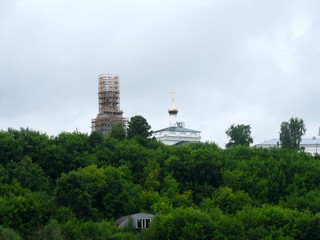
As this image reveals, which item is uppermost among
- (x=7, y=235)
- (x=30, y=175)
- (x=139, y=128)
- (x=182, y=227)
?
(x=139, y=128)

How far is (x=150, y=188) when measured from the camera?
64250 millimetres

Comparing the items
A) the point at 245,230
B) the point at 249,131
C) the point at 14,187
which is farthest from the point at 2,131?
the point at 249,131

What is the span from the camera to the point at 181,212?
54.1m

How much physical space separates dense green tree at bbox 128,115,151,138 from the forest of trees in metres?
0.98

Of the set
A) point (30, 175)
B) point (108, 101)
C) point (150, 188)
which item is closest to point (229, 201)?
point (150, 188)

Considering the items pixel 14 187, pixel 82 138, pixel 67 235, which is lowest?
pixel 67 235

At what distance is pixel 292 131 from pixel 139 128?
71.9ft

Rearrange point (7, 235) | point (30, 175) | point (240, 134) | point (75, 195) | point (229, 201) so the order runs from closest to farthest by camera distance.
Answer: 1. point (7, 235)
2. point (75, 195)
3. point (30, 175)
4. point (229, 201)
5. point (240, 134)

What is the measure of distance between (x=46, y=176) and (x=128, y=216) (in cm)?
913

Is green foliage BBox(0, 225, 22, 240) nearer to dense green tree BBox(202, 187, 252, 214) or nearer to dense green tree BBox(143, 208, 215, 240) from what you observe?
dense green tree BBox(143, 208, 215, 240)

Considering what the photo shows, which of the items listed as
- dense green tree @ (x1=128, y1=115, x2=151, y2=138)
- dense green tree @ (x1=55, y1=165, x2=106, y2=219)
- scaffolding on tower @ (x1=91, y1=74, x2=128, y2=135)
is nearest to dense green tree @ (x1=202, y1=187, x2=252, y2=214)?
dense green tree @ (x1=55, y1=165, x2=106, y2=219)

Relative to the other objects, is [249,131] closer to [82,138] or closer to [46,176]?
[82,138]

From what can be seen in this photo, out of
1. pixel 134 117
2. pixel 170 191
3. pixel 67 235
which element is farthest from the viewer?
pixel 134 117

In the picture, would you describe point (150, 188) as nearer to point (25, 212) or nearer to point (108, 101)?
point (25, 212)
